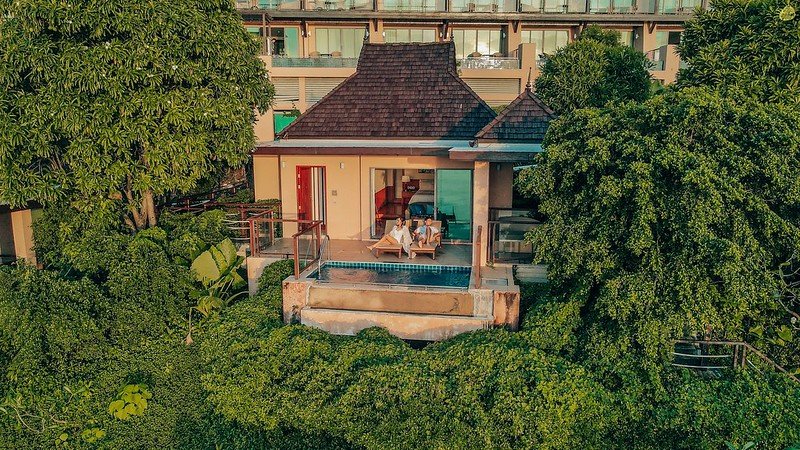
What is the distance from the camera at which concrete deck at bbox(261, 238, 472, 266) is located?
1227 cm

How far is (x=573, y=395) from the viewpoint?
312 inches

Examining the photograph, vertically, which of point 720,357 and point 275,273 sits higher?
point 275,273

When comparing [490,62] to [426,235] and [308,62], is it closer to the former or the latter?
[308,62]

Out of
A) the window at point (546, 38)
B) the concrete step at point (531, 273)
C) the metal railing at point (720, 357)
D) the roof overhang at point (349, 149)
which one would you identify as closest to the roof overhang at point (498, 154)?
the roof overhang at point (349, 149)

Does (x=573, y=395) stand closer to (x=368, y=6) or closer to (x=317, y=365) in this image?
(x=317, y=365)

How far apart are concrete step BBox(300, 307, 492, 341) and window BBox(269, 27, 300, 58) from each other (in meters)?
30.2

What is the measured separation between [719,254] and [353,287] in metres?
5.97

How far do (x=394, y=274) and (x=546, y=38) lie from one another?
30.9 meters

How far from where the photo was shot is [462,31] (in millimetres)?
37438

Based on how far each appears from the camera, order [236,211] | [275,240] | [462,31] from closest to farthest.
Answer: [275,240] < [236,211] < [462,31]

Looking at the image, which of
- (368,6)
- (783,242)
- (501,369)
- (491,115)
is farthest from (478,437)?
(368,6)

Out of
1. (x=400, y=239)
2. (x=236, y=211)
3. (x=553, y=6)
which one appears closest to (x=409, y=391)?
(x=400, y=239)

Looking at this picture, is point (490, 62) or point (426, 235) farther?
point (490, 62)

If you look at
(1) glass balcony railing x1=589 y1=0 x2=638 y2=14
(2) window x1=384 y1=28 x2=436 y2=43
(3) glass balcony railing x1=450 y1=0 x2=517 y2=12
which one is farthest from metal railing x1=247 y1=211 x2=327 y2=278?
(1) glass balcony railing x1=589 y1=0 x2=638 y2=14
